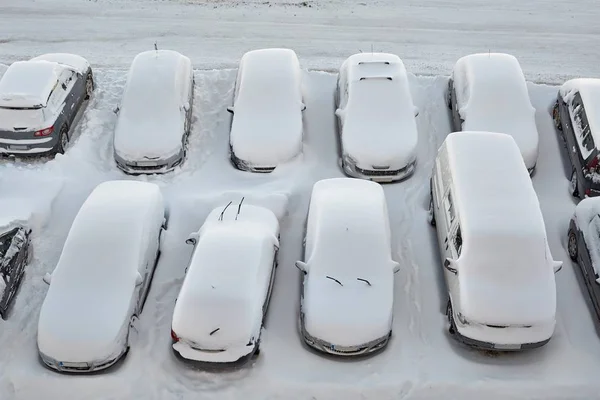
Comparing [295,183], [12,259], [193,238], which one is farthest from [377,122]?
[12,259]

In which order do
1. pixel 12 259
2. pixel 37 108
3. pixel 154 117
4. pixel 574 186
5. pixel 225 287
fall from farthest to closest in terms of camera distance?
pixel 154 117
pixel 37 108
pixel 574 186
pixel 12 259
pixel 225 287

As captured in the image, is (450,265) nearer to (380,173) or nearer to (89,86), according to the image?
(380,173)

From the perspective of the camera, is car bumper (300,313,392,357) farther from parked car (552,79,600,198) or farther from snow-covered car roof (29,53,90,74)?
snow-covered car roof (29,53,90,74)

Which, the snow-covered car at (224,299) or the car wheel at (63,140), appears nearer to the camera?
the snow-covered car at (224,299)

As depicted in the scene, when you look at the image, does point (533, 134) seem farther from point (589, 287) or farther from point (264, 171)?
point (264, 171)

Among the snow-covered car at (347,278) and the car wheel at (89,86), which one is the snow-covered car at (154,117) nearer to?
the car wheel at (89,86)

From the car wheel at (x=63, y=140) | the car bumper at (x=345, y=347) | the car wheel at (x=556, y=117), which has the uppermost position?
the car wheel at (x=556, y=117)

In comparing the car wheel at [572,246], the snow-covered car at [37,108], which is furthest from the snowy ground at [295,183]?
the snow-covered car at [37,108]
